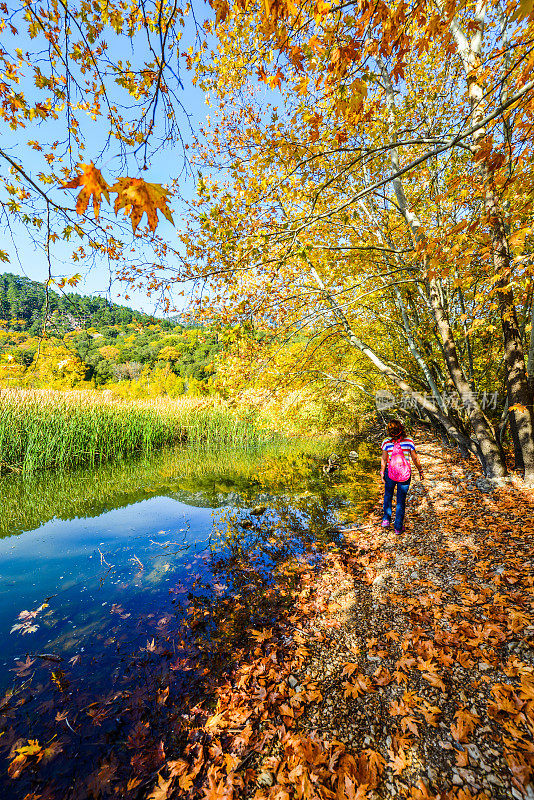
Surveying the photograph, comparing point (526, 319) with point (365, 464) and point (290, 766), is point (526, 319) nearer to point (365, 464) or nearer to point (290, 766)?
point (365, 464)

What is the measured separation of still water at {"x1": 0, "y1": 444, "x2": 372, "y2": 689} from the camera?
11.8ft

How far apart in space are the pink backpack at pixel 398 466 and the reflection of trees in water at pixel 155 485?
3313mm

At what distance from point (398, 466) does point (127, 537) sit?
541cm

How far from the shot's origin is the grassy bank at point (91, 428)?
400 inches

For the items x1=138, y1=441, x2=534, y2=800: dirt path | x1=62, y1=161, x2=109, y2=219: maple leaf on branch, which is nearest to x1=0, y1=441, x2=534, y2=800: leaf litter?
x1=138, y1=441, x2=534, y2=800: dirt path

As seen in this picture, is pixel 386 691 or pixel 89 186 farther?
pixel 386 691

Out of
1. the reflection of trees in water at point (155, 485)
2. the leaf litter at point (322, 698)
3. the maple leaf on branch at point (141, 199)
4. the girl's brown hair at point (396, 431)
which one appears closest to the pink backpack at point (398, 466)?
the girl's brown hair at point (396, 431)

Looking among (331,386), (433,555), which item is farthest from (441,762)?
(331,386)

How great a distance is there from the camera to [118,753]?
2287 millimetres

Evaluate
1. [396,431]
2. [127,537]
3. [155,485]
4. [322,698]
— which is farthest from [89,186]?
[155,485]

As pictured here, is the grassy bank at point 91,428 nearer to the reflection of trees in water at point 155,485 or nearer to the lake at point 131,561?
the reflection of trees in water at point 155,485

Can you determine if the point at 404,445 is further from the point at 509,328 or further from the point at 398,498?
the point at 509,328

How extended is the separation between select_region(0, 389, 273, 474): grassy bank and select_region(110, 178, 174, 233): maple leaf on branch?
190 inches

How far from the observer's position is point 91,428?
11570 mm
